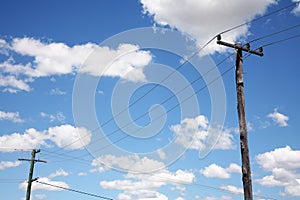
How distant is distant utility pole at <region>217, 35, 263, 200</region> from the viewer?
1124 centimetres

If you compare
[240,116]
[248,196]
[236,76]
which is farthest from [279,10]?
[248,196]

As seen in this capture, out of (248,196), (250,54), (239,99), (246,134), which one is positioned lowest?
(248,196)

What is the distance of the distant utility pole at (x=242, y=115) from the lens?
1124 cm

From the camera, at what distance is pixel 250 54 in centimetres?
1380

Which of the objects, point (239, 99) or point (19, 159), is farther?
point (19, 159)

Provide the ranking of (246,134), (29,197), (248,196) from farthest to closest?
(29,197), (246,134), (248,196)

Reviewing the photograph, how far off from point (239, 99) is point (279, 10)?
3.57 m

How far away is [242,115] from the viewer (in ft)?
39.8

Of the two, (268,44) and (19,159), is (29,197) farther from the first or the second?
(268,44)

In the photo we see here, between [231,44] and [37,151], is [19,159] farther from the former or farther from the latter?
[231,44]

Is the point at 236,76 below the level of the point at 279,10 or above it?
below

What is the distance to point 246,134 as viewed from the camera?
1188 cm

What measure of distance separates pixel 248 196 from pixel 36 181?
25.3m

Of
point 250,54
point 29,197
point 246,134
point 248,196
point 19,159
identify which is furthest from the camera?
point 19,159
